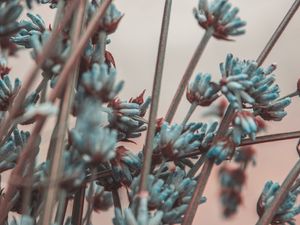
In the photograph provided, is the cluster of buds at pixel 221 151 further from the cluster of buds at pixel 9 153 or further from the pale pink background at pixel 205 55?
the pale pink background at pixel 205 55

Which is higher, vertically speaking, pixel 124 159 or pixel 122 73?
pixel 122 73

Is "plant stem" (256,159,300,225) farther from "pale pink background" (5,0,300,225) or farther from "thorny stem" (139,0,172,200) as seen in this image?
"pale pink background" (5,0,300,225)

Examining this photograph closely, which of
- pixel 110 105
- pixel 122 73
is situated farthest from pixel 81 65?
pixel 122 73

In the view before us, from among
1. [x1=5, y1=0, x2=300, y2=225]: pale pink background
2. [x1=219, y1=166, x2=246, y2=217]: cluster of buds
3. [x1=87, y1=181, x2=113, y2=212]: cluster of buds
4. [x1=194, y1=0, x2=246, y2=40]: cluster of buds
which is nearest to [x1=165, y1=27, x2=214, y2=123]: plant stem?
[x1=194, y1=0, x2=246, y2=40]: cluster of buds

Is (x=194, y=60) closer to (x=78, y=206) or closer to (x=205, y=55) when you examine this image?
(x=78, y=206)

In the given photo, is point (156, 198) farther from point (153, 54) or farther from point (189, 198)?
point (153, 54)

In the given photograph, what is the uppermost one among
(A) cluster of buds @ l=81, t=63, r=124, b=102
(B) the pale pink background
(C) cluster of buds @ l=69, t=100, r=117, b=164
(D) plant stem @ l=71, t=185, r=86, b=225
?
(B) the pale pink background

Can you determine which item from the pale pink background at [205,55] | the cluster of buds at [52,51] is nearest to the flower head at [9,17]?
the cluster of buds at [52,51]
